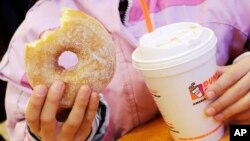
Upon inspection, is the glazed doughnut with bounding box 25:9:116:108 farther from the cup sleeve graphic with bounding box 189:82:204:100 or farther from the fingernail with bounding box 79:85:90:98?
the cup sleeve graphic with bounding box 189:82:204:100

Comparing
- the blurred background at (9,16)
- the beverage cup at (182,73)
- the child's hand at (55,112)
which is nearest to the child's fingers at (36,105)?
the child's hand at (55,112)

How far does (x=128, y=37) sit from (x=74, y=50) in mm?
191

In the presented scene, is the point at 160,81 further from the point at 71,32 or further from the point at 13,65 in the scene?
the point at 13,65

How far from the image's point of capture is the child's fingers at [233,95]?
68 cm

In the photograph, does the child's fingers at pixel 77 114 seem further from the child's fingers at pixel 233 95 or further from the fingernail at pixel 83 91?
the child's fingers at pixel 233 95

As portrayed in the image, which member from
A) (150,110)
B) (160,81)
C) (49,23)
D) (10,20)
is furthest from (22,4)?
(160,81)

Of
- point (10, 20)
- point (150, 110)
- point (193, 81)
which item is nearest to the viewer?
point (193, 81)

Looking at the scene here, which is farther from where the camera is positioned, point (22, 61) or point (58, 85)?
point (22, 61)

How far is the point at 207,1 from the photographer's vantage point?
2.88 ft

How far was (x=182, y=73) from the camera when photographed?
62 centimetres

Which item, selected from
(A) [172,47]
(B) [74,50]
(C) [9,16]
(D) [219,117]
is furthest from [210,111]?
(C) [9,16]

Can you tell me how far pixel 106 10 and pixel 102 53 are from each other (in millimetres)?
229

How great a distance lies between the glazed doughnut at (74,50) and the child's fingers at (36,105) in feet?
0.05

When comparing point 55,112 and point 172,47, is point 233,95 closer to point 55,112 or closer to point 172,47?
point 172,47
